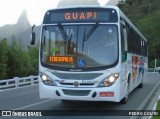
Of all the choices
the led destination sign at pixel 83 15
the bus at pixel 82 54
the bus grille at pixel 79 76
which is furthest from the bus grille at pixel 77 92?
the led destination sign at pixel 83 15

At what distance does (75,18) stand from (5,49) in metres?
31.2

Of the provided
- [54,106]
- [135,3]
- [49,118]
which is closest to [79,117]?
[49,118]

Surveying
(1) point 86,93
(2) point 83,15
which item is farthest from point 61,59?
(2) point 83,15

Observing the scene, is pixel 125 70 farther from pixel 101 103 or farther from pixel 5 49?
pixel 5 49

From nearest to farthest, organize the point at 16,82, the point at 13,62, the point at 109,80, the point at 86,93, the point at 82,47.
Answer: the point at 86,93
the point at 109,80
the point at 82,47
the point at 16,82
the point at 13,62

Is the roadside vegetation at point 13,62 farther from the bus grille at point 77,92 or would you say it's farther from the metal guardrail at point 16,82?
the bus grille at point 77,92

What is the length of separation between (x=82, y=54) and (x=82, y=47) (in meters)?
0.24

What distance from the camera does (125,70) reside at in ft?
48.3

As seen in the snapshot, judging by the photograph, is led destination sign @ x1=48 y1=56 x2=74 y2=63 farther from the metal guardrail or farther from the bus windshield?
the metal guardrail

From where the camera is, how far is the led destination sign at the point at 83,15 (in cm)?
1330

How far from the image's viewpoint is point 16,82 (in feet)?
94.5

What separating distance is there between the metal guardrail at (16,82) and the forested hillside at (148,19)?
164ft

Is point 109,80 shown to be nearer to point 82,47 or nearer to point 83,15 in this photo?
point 82,47

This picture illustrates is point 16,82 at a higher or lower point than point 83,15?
lower
